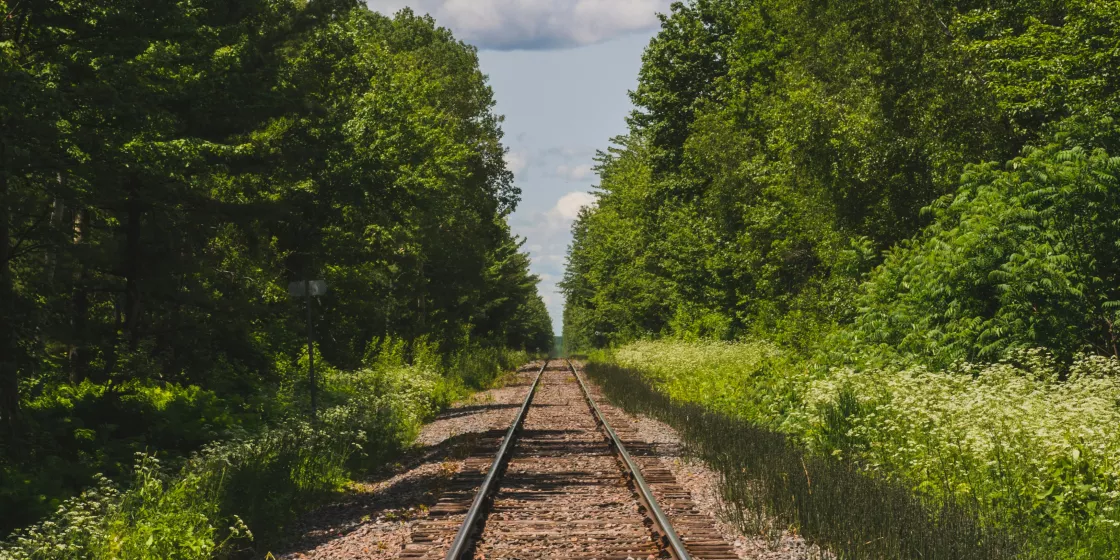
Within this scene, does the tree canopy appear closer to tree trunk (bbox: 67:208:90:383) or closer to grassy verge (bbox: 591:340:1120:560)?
tree trunk (bbox: 67:208:90:383)

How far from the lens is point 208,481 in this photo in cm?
909

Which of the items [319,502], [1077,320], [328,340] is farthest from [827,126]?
[319,502]

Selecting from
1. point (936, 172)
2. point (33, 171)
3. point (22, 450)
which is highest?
point (936, 172)

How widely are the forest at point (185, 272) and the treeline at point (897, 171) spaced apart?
10.4m

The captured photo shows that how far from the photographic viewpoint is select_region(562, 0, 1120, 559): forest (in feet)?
28.3

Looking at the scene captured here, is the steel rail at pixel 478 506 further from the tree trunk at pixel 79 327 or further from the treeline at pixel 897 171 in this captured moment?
the treeline at pixel 897 171

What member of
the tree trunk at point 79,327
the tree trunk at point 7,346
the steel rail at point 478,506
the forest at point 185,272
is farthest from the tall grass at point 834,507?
the tree trunk at point 79,327

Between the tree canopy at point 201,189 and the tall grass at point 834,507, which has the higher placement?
the tree canopy at point 201,189

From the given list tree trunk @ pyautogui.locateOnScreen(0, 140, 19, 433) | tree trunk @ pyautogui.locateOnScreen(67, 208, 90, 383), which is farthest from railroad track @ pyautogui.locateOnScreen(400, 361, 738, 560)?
tree trunk @ pyautogui.locateOnScreen(67, 208, 90, 383)

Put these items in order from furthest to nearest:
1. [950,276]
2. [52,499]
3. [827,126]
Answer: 1. [827,126]
2. [950,276]
3. [52,499]

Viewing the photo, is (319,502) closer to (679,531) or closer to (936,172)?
(679,531)

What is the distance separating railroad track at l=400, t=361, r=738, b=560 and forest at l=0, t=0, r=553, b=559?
187cm

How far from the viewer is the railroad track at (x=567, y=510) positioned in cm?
786

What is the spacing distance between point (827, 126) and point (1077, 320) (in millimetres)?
10730
